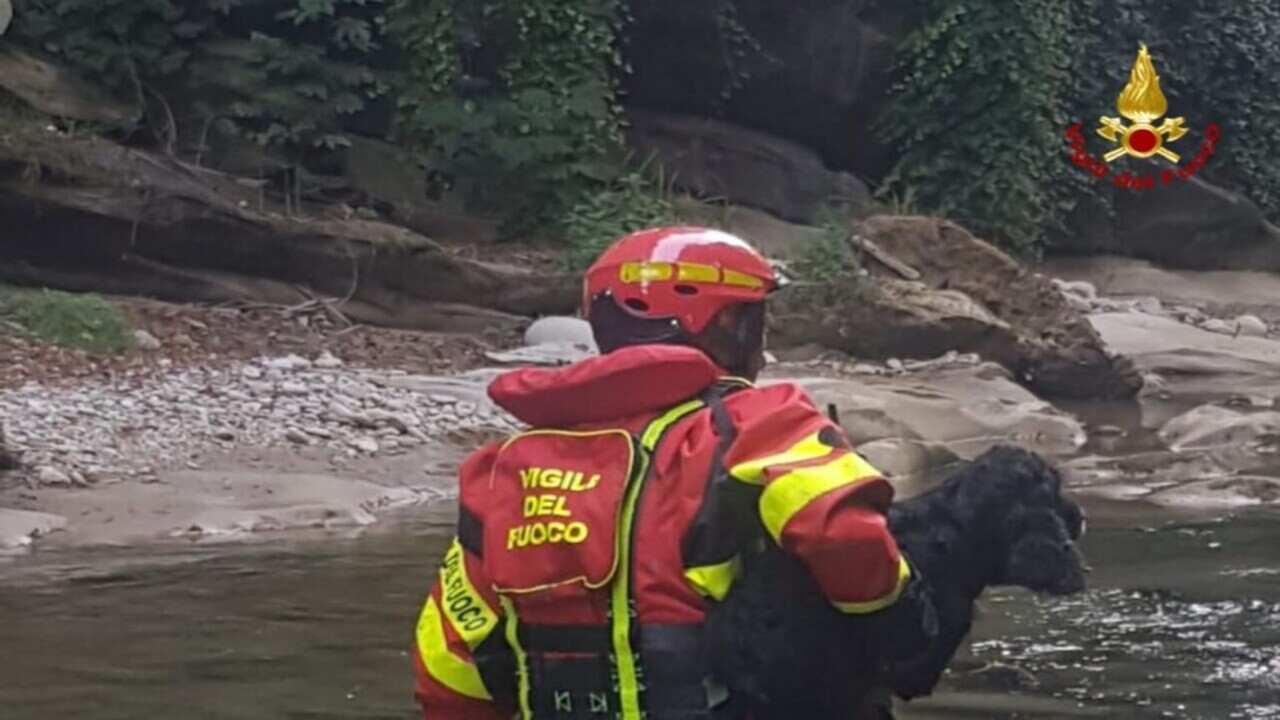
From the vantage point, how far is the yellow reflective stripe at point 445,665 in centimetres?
327

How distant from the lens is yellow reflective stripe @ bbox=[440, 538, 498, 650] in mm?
3191

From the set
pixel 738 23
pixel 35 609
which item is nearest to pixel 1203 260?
pixel 738 23

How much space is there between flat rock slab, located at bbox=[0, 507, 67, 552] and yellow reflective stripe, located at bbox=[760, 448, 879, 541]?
732 centimetres

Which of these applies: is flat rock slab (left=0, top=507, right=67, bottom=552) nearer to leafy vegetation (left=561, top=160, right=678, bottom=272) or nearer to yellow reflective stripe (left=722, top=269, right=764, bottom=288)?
leafy vegetation (left=561, top=160, right=678, bottom=272)

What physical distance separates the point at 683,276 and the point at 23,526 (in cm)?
730

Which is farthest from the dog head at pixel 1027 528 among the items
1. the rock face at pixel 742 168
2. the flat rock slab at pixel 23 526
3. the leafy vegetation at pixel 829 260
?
the rock face at pixel 742 168

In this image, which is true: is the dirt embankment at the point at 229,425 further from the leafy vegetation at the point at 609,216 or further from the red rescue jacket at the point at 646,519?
the red rescue jacket at the point at 646,519

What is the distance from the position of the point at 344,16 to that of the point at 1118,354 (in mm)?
6954

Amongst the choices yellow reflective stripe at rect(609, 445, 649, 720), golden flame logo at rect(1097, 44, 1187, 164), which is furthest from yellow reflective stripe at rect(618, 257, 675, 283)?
golden flame logo at rect(1097, 44, 1187, 164)

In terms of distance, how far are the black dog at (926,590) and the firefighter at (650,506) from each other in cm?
4

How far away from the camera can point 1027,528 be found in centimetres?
335

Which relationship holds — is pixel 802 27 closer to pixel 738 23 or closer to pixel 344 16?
pixel 738 23

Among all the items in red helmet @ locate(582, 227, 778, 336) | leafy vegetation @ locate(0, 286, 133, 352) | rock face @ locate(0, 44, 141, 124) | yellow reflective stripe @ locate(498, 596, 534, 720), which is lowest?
leafy vegetation @ locate(0, 286, 133, 352)

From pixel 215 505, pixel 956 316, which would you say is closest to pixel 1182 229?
pixel 956 316
